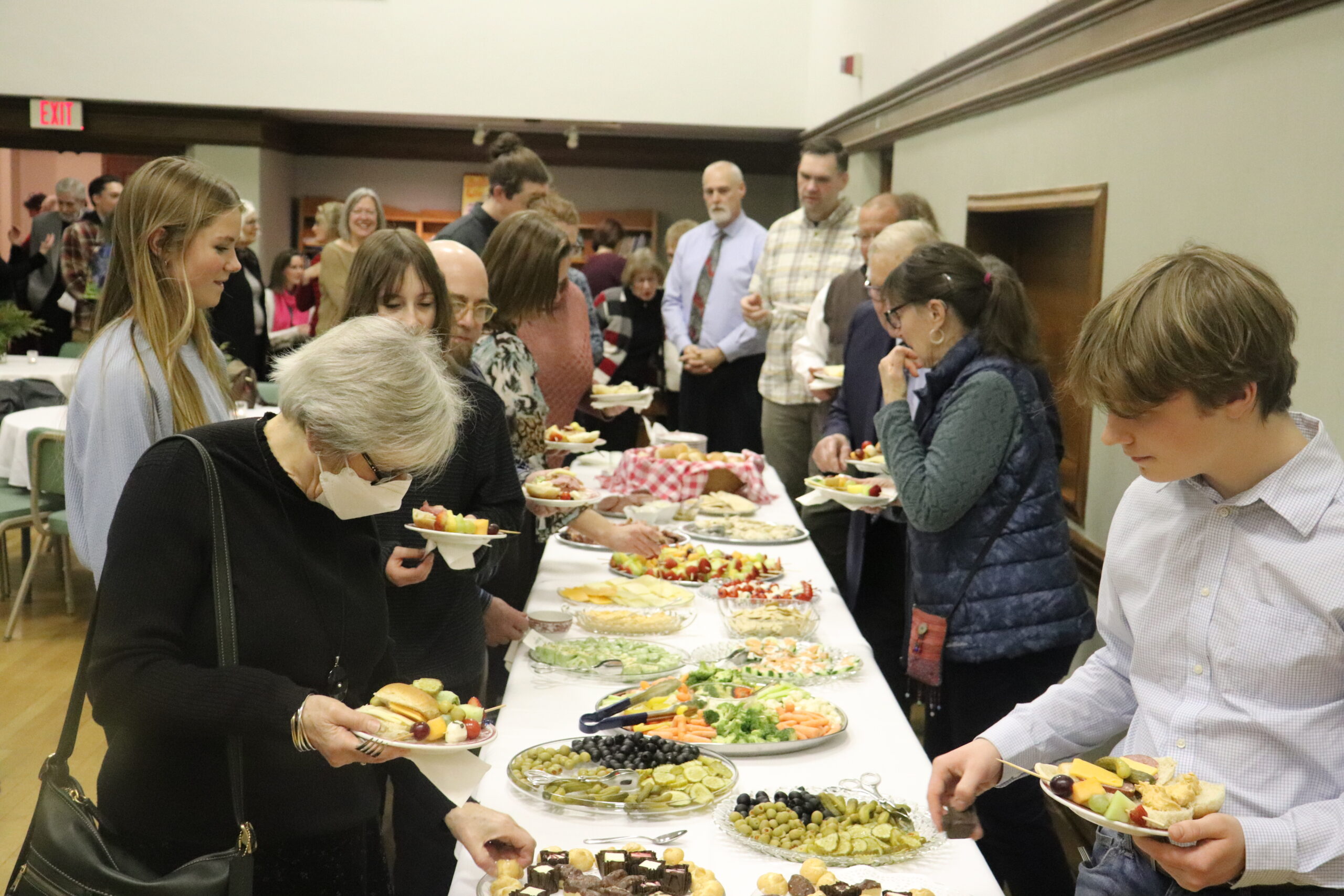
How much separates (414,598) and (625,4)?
23.3ft

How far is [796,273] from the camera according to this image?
222 inches

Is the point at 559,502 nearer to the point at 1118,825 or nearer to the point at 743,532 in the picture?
the point at 743,532

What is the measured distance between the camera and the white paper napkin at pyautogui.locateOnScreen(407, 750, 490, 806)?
5.02ft

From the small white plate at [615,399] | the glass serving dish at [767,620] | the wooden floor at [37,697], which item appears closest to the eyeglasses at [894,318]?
the glass serving dish at [767,620]

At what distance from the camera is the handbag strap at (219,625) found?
153 centimetres

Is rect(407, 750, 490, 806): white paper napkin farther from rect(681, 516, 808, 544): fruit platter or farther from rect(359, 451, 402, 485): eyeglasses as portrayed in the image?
rect(681, 516, 808, 544): fruit platter

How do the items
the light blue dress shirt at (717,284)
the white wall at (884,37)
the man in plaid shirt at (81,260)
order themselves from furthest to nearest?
the man in plaid shirt at (81,260), the light blue dress shirt at (717,284), the white wall at (884,37)

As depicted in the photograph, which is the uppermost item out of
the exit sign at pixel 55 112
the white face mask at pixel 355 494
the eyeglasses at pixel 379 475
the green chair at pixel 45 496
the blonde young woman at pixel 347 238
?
the exit sign at pixel 55 112

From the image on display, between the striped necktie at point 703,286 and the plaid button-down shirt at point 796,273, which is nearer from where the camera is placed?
the plaid button-down shirt at point 796,273

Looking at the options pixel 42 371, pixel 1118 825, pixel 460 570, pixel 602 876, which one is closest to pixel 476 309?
pixel 460 570

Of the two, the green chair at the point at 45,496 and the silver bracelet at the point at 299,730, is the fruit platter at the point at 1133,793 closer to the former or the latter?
the silver bracelet at the point at 299,730

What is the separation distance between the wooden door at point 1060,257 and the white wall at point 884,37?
1.93 ft

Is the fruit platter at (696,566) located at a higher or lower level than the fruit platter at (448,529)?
lower

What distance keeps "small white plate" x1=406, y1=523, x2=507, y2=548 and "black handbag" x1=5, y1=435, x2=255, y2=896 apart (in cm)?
66
